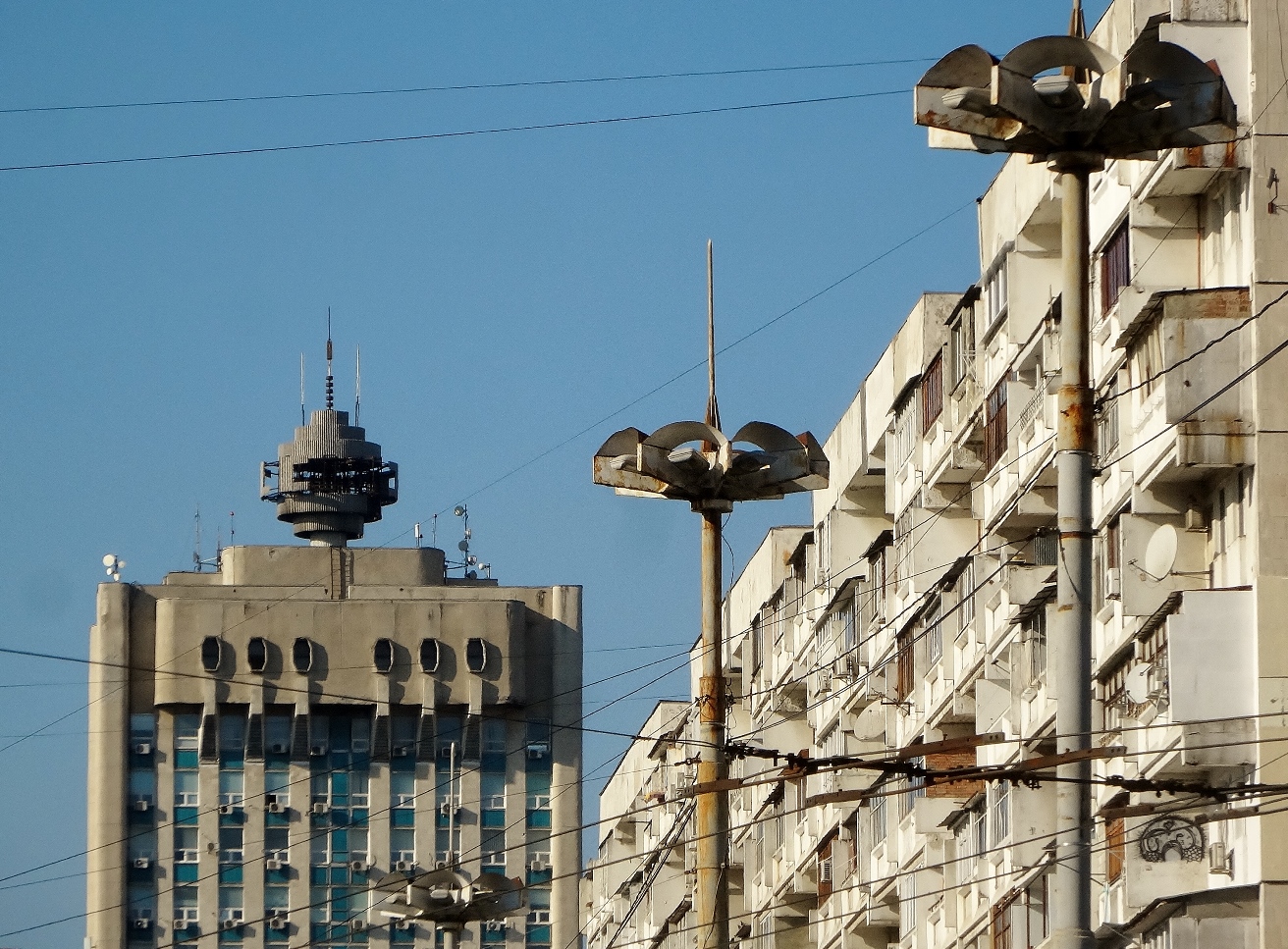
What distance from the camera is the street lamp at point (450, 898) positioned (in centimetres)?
3847

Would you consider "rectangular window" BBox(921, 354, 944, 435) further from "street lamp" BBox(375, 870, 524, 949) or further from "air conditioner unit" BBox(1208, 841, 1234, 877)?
"air conditioner unit" BBox(1208, 841, 1234, 877)

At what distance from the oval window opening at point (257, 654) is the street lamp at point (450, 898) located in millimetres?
69867

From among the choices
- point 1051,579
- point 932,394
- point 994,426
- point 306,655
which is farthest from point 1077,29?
point 306,655

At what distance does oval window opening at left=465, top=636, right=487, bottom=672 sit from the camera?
110938 millimetres

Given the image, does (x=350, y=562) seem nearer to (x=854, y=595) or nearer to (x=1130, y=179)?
(x=854, y=595)

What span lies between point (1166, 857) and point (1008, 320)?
30.3ft

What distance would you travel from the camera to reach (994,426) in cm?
3609

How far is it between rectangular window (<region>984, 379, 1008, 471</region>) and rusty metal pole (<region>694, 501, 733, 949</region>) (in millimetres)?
9328

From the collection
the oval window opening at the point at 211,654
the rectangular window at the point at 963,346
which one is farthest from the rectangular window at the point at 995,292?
the oval window opening at the point at 211,654

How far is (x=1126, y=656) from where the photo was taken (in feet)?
93.8

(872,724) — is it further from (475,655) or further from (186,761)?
(186,761)

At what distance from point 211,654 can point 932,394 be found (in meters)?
73.7

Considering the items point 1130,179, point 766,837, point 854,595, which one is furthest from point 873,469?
point 1130,179

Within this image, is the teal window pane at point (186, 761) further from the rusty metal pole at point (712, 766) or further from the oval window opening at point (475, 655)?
the rusty metal pole at point (712, 766)
